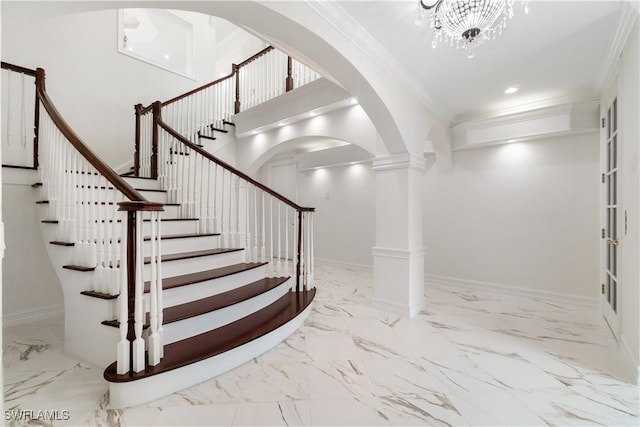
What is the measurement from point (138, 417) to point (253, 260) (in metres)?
1.85

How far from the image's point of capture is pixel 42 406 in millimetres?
1726

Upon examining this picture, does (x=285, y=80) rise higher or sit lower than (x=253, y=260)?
higher

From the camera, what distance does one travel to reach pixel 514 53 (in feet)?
8.27

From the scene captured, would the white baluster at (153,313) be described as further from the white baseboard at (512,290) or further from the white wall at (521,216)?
the white wall at (521,216)

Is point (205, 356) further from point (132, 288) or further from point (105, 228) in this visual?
point (105, 228)

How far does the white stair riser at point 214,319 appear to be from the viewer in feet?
6.83

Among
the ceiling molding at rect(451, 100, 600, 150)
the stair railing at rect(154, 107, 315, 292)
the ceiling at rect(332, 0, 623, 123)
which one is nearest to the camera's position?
the ceiling at rect(332, 0, 623, 123)

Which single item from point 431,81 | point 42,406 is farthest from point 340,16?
point 42,406

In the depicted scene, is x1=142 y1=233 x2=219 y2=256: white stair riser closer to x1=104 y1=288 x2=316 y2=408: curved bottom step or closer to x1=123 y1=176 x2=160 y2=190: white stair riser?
x1=104 y1=288 x2=316 y2=408: curved bottom step

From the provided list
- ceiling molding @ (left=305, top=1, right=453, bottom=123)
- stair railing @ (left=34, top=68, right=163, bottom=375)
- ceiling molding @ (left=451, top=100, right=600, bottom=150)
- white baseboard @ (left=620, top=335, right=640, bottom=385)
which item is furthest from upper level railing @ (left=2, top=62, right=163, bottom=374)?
ceiling molding @ (left=451, top=100, right=600, bottom=150)

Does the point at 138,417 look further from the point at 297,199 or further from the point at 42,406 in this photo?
the point at 297,199

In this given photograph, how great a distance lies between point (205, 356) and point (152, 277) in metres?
0.63

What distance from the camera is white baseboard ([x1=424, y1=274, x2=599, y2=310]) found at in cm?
357

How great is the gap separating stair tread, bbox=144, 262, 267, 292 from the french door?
11.3 ft
